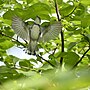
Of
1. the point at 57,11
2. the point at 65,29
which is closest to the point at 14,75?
the point at 57,11

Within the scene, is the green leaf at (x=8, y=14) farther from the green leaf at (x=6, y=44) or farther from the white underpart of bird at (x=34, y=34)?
the green leaf at (x=6, y=44)

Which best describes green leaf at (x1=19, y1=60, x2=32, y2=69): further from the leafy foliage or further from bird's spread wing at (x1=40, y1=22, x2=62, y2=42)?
bird's spread wing at (x1=40, y1=22, x2=62, y2=42)

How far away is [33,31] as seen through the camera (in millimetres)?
1748

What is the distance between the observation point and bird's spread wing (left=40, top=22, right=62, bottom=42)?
169cm

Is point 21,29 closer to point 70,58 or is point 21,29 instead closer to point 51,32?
point 51,32

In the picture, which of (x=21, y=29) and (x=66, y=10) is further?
(x=66, y=10)

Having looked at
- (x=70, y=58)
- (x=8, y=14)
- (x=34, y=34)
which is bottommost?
(x=70, y=58)

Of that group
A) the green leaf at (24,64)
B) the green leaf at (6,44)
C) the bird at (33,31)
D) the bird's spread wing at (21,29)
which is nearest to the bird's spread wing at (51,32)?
the bird at (33,31)

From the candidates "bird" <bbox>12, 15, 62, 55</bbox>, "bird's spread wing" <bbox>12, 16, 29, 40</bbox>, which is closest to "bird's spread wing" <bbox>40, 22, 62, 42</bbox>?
"bird" <bbox>12, 15, 62, 55</bbox>

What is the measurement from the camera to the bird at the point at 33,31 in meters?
1.70

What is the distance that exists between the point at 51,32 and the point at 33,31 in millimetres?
139

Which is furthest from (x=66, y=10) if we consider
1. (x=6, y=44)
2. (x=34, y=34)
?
(x=6, y=44)

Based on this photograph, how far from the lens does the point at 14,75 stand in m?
1.51

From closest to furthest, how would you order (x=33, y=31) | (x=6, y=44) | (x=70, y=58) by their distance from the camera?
(x=70, y=58), (x=33, y=31), (x=6, y=44)
